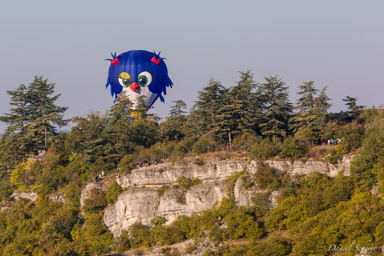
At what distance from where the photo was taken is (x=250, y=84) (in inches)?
3012

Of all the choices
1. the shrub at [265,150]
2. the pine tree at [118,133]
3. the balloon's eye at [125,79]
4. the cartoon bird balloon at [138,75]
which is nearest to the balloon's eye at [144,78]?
the cartoon bird balloon at [138,75]

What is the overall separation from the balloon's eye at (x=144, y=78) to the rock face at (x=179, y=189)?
18.8 meters

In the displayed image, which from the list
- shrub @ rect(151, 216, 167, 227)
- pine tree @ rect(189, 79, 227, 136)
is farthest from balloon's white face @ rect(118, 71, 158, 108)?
shrub @ rect(151, 216, 167, 227)

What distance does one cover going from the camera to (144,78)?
8869cm

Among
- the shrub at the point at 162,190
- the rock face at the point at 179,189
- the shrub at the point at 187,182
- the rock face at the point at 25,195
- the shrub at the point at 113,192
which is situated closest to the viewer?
the rock face at the point at 179,189

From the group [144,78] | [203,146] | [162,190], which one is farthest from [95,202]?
[144,78]

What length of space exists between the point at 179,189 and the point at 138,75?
23.5m

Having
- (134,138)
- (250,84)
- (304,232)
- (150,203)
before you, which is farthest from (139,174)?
(304,232)

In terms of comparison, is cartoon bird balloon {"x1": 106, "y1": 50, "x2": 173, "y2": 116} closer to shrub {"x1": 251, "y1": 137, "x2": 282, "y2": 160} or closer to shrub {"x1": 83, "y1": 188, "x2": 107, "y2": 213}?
shrub {"x1": 83, "y1": 188, "x2": 107, "y2": 213}

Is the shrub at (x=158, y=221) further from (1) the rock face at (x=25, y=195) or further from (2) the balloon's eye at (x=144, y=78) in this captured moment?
(2) the balloon's eye at (x=144, y=78)

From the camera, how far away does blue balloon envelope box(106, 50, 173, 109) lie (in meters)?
88.4

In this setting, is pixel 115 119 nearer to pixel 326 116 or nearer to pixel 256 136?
pixel 256 136

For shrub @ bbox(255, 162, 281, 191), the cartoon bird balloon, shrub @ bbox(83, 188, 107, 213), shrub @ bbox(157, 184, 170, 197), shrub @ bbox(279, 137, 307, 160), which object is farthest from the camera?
the cartoon bird balloon

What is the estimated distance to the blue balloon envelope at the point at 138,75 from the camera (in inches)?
3479
